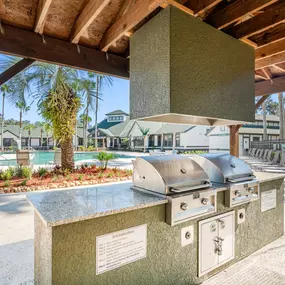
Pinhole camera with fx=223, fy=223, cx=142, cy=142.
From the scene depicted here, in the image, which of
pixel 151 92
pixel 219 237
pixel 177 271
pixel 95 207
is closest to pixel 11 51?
pixel 151 92

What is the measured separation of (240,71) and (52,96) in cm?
632

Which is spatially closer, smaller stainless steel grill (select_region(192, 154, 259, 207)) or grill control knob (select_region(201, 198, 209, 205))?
grill control knob (select_region(201, 198, 209, 205))

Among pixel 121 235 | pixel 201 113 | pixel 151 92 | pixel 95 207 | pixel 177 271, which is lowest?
Result: pixel 177 271

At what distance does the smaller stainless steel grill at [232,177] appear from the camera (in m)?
2.26

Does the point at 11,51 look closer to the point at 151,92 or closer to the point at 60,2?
the point at 60,2

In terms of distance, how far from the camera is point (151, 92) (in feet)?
6.81

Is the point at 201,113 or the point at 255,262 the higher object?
the point at 201,113

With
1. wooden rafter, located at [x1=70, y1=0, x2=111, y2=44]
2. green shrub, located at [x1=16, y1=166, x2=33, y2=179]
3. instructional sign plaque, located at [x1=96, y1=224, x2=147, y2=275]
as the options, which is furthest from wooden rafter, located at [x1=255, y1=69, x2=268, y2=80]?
green shrub, located at [x1=16, y1=166, x2=33, y2=179]

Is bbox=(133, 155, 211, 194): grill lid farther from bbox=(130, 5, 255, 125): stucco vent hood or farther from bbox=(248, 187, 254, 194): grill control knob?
bbox=(248, 187, 254, 194): grill control knob

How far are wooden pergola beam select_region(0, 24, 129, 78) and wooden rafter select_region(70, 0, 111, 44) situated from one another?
0.19 meters

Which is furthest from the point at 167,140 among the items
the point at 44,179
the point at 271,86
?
the point at 271,86

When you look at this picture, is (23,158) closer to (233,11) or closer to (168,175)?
(168,175)

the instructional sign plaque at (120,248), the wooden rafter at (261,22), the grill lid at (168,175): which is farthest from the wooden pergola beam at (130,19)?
the instructional sign plaque at (120,248)

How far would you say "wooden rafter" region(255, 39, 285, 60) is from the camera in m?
2.76
